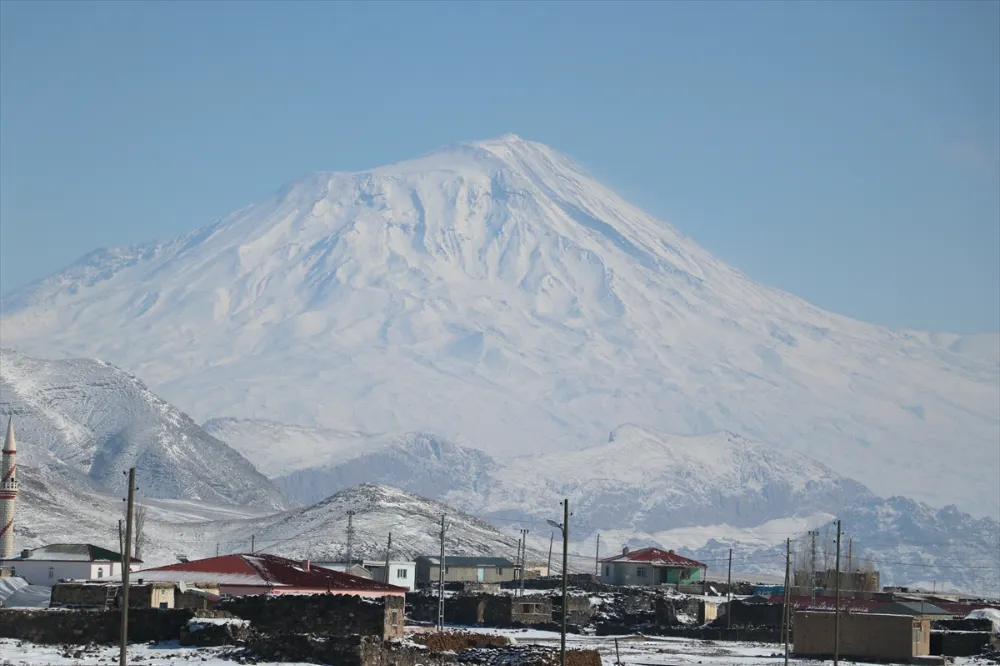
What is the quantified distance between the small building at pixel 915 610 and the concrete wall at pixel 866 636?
11.2ft

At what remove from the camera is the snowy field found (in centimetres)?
5400

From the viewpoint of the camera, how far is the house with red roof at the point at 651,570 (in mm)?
143625

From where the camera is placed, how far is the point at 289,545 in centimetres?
18562

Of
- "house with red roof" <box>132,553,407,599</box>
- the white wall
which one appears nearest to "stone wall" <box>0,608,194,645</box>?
"house with red roof" <box>132,553,407,599</box>

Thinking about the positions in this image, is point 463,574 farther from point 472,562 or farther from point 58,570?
point 58,570

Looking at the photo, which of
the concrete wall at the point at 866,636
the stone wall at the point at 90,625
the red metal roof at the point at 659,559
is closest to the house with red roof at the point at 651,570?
the red metal roof at the point at 659,559

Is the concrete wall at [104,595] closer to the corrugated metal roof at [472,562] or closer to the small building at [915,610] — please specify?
the small building at [915,610]

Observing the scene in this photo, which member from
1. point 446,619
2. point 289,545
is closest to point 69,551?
point 446,619

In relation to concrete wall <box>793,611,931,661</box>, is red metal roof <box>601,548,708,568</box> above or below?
above

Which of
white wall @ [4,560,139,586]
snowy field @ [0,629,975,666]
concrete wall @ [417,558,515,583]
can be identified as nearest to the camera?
snowy field @ [0,629,975,666]

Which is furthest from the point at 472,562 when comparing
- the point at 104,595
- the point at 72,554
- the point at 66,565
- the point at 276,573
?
the point at 104,595

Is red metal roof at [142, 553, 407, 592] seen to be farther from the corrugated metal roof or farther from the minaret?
the corrugated metal roof

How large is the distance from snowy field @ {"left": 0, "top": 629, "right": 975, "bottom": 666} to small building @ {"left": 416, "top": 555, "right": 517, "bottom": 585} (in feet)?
163

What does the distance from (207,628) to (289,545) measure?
130m
